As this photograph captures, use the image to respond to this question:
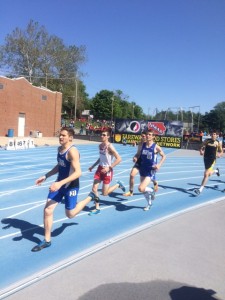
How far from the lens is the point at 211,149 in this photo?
970 centimetres

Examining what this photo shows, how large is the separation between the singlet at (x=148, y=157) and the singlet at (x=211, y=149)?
9.94 ft

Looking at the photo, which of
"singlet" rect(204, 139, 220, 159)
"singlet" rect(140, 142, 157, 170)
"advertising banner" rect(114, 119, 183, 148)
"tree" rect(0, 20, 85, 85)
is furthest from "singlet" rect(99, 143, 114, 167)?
"tree" rect(0, 20, 85, 85)

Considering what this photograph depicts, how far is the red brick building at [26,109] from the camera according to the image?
110ft

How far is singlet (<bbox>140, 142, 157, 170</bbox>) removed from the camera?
23.9 ft

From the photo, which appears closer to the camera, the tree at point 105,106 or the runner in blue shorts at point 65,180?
the runner in blue shorts at point 65,180

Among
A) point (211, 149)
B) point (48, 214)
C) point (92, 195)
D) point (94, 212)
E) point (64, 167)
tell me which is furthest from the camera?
point (211, 149)

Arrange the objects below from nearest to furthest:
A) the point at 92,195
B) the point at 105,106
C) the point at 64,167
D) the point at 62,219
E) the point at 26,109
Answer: the point at 64,167 < the point at 62,219 < the point at 92,195 < the point at 26,109 < the point at 105,106

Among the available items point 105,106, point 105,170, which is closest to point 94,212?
point 105,170

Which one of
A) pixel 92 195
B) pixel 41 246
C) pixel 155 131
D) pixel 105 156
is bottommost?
pixel 41 246

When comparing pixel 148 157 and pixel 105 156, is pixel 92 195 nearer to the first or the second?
pixel 105 156

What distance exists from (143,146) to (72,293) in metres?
4.47

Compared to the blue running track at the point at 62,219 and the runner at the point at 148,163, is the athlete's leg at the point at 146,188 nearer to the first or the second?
the runner at the point at 148,163

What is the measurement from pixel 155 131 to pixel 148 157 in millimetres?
24023

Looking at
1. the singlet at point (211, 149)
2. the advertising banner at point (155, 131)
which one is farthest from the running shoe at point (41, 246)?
the advertising banner at point (155, 131)
